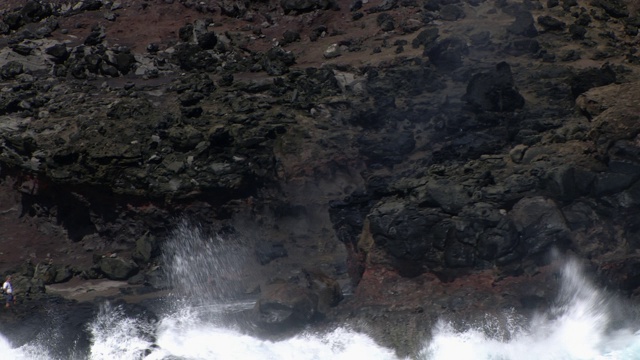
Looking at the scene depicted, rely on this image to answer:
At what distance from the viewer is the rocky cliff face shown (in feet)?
63.7

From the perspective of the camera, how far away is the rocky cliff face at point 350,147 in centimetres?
1941

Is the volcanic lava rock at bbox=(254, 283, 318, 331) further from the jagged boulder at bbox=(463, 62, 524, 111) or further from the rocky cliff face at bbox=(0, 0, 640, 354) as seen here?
the jagged boulder at bbox=(463, 62, 524, 111)

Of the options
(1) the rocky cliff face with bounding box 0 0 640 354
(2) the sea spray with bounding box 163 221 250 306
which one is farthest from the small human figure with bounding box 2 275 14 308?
(2) the sea spray with bounding box 163 221 250 306

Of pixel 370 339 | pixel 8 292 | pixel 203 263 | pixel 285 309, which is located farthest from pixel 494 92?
pixel 8 292

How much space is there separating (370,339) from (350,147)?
6598mm

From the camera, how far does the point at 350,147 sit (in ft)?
78.9

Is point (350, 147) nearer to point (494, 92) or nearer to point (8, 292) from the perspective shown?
point (494, 92)

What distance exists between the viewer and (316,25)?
3017cm

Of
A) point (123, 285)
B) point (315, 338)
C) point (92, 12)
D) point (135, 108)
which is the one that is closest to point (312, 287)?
point (315, 338)

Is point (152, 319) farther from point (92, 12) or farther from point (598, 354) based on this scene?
point (92, 12)

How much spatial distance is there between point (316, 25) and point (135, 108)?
26.3ft

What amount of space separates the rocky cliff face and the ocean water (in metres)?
0.53

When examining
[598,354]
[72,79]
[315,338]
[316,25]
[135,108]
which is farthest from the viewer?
[316,25]

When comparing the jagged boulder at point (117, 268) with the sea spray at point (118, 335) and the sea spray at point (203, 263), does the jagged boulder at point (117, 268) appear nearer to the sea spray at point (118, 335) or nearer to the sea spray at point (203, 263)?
the sea spray at point (203, 263)
